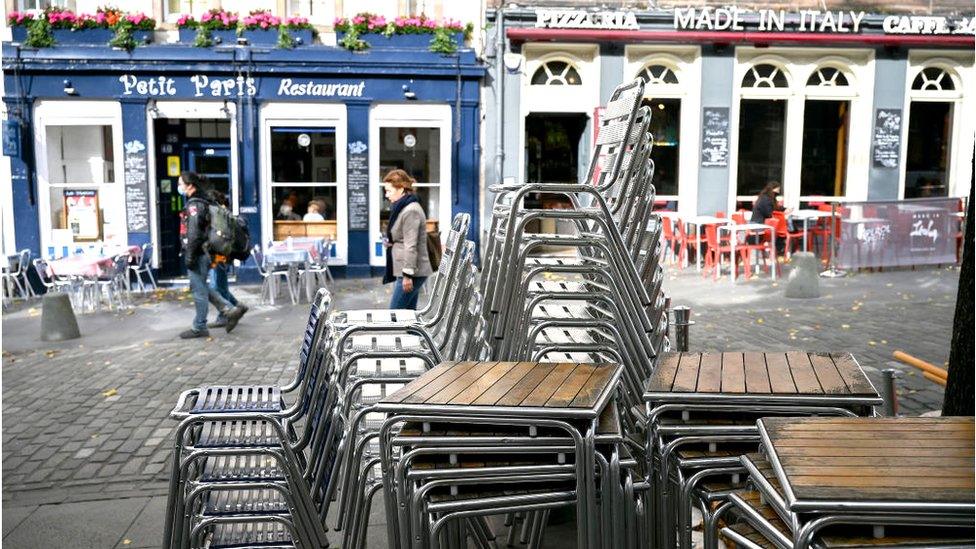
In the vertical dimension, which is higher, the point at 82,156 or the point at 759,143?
the point at 759,143

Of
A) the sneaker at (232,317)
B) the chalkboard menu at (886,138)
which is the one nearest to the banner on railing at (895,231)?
the chalkboard menu at (886,138)

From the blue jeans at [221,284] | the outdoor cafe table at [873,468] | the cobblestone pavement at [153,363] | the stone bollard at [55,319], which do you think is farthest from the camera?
the blue jeans at [221,284]

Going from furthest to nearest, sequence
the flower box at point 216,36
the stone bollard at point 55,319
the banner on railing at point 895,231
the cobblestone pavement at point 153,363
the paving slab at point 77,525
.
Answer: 1. the flower box at point 216,36
2. the banner on railing at point 895,231
3. the stone bollard at point 55,319
4. the cobblestone pavement at point 153,363
5. the paving slab at point 77,525

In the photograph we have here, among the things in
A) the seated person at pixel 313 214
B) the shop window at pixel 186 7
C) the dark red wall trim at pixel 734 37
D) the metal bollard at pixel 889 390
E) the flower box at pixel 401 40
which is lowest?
the metal bollard at pixel 889 390

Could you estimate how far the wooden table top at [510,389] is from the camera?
8.52ft

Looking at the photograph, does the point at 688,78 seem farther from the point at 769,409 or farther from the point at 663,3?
the point at 769,409

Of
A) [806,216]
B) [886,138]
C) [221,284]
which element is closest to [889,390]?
[221,284]

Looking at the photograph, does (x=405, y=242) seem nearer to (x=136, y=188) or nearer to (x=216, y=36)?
(x=136, y=188)

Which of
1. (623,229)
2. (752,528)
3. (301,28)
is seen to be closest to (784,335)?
(623,229)

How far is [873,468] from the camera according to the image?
2.07 meters

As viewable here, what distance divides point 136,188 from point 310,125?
2991mm

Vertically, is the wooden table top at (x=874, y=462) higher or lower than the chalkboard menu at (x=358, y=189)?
lower

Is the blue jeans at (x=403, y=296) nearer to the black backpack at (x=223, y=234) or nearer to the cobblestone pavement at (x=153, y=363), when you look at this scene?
the cobblestone pavement at (x=153, y=363)

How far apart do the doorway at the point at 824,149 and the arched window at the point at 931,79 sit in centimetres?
140
